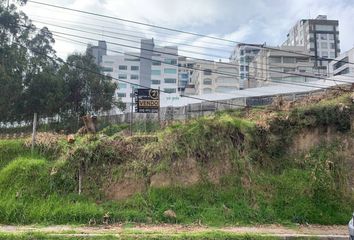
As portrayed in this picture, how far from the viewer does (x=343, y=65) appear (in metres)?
61.9

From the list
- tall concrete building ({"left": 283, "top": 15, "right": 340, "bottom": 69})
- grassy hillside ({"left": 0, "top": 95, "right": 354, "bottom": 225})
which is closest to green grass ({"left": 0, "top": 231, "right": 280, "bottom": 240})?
grassy hillside ({"left": 0, "top": 95, "right": 354, "bottom": 225})

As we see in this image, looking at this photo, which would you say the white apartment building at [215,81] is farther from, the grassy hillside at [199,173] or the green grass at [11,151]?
the green grass at [11,151]

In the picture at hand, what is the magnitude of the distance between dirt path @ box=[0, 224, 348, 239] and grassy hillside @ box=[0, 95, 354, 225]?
57 cm

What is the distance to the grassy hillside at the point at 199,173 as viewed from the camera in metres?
11.3

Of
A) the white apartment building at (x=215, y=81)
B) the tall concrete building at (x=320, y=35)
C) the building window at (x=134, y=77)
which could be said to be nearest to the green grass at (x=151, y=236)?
the white apartment building at (x=215, y=81)

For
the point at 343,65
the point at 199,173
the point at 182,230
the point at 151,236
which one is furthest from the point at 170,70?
the point at 151,236

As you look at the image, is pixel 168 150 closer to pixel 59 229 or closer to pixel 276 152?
pixel 276 152

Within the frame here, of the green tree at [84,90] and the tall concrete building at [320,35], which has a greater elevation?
the tall concrete building at [320,35]

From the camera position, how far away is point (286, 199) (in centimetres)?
1180

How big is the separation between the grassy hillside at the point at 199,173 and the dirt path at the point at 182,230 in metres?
0.57

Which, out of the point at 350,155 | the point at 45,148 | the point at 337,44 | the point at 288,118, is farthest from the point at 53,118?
the point at 337,44

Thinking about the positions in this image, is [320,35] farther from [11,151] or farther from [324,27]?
[11,151]

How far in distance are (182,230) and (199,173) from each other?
3052 mm

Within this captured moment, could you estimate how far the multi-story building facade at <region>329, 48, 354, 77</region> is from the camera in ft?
184
